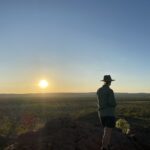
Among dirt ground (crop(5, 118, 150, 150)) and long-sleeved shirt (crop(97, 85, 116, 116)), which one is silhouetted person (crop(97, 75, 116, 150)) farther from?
dirt ground (crop(5, 118, 150, 150))

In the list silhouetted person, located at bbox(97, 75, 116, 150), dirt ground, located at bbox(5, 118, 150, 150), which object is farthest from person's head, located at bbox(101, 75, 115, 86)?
dirt ground, located at bbox(5, 118, 150, 150)

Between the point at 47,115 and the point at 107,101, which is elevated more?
the point at 107,101

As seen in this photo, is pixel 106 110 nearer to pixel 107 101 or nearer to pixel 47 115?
pixel 107 101

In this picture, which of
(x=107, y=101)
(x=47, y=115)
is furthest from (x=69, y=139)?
(x=47, y=115)

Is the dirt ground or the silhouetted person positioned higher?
the silhouetted person

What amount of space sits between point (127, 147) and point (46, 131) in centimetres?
276

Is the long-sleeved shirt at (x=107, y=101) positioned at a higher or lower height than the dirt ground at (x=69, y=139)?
higher

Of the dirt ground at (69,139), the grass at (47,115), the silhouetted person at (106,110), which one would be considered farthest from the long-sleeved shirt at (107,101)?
the grass at (47,115)

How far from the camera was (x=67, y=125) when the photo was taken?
13.2 metres

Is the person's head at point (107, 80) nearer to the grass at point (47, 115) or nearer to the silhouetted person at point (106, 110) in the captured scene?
the silhouetted person at point (106, 110)

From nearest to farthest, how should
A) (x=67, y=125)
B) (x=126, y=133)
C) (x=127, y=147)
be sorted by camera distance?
(x=127, y=147), (x=67, y=125), (x=126, y=133)

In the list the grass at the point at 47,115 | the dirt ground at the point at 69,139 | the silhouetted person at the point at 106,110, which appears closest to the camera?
the silhouetted person at the point at 106,110

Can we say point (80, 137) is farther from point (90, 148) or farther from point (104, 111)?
point (104, 111)

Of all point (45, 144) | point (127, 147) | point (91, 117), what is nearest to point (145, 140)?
point (127, 147)
